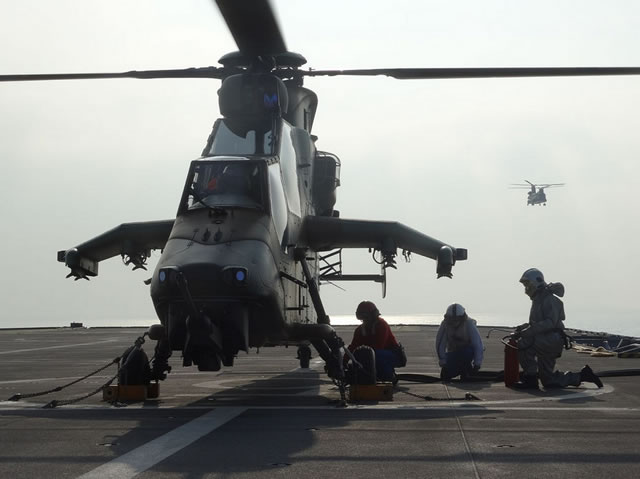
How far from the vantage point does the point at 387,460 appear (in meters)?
8.42

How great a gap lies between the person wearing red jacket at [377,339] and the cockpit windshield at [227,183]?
338cm

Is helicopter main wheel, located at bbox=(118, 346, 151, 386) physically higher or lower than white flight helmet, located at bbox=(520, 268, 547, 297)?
lower

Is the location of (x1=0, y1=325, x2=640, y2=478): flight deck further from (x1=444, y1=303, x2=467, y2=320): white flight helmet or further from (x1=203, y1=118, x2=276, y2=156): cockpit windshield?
(x1=203, y1=118, x2=276, y2=156): cockpit windshield

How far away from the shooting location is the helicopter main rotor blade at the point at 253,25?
32.9 feet

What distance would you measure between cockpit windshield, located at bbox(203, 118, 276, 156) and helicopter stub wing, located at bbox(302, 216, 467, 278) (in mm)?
2222

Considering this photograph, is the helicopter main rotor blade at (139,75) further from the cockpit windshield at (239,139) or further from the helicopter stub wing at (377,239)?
the helicopter stub wing at (377,239)

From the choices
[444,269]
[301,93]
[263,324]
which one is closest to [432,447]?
[263,324]

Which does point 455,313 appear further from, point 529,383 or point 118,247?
point 118,247

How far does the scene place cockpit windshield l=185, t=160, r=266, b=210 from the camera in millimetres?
13945

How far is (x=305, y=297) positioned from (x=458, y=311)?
12.0 ft

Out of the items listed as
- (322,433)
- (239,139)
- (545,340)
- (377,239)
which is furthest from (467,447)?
(377,239)

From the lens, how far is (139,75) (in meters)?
15.1

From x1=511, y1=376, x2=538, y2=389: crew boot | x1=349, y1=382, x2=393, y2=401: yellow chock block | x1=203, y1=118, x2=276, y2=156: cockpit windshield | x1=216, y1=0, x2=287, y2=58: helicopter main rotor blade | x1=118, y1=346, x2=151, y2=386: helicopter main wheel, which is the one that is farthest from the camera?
x1=511, y1=376, x2=538, y2=389: crew boot

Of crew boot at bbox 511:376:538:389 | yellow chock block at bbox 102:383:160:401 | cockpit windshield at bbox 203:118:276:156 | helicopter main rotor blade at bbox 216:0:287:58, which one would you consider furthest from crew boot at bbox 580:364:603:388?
helicopter main rotor blade at bbox 216:0:287:58
